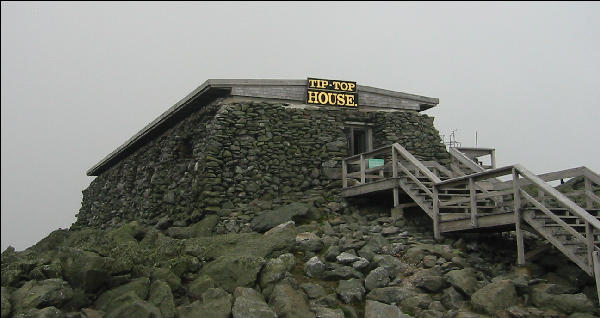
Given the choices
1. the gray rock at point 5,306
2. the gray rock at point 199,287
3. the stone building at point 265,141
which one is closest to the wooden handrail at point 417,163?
the stone building at point 265,141

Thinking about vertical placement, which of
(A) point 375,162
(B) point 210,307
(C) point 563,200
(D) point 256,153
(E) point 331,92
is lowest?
(B) point 210,307

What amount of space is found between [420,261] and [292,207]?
153 inches

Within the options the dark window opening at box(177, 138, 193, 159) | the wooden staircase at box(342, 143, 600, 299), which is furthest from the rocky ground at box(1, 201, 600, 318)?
the dark window opening at box(177, 138, 193, 159)

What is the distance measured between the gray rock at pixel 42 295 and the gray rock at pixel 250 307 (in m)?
2.38

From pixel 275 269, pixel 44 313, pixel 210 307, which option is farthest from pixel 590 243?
pixel 44 313

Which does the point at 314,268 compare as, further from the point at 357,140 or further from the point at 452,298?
the point at 357,140

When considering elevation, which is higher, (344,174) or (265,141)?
(265,141)

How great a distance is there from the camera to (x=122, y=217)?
737 inches

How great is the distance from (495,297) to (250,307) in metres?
3.42

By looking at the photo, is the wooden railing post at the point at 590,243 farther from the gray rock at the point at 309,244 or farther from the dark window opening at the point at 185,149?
the dark window opening at the point at 185,149

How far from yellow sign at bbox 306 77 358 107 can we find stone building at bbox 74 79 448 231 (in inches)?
1.2

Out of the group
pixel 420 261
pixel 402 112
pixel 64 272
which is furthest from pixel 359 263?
pixel 402 112

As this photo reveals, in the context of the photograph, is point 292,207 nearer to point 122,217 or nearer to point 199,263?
point 199,263

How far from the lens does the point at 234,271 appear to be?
28.8 ft
